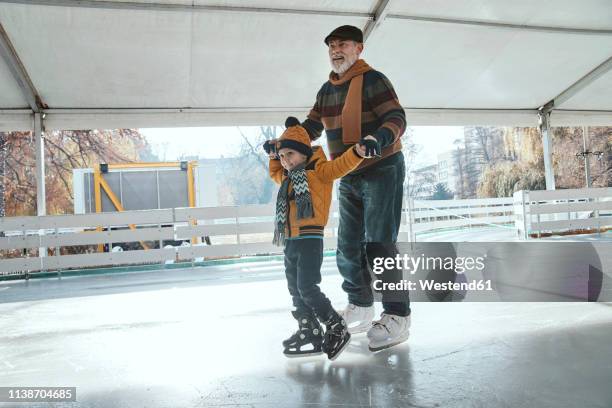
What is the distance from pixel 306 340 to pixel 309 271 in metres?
0.26

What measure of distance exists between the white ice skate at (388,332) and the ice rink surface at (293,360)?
36 mm

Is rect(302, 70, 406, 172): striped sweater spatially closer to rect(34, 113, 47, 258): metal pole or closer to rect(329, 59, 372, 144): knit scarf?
rect(329, 59, 372, 144): knit scarf

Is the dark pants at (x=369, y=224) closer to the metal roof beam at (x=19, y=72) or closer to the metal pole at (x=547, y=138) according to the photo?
the metal roof beam at (x=19, y=72)

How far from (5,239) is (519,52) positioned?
23.2 ft

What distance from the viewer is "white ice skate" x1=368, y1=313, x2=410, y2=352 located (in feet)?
5.84

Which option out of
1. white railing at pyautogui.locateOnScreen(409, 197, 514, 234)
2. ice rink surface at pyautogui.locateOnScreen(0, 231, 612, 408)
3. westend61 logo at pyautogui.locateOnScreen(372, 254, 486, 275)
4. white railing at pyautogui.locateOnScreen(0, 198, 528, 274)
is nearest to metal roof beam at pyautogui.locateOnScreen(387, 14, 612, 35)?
white railing at pyautogui.locateOnScreen(0, 198, 528, 274)

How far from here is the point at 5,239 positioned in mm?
5812

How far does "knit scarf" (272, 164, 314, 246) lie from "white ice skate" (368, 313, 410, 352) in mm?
501

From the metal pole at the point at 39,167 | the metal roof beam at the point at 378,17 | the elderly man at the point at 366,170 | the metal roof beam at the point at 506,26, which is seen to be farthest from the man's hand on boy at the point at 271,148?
the metal pole at the point at 39,167

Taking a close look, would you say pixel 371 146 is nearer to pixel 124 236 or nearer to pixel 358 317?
pixel 358 317

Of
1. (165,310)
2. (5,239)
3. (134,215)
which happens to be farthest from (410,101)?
(5,239)

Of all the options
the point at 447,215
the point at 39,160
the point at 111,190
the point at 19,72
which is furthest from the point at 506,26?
the point at 111,190

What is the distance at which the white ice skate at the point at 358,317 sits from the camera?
206cm

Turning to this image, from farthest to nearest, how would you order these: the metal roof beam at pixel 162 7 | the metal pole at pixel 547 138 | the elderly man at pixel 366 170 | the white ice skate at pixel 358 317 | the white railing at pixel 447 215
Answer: the white railing at pixel 447 215
the metal pole at pixel 547 138
the metal roof beam at pixel 162 7
the white ice skate at pixel 358 317
the elderly man at pixel 366 170
